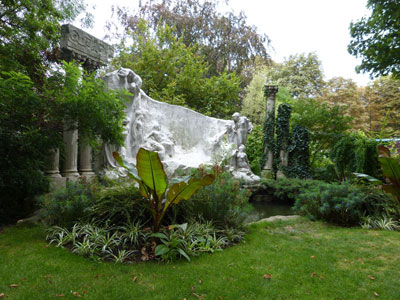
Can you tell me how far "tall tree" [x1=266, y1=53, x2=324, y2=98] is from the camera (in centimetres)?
2745

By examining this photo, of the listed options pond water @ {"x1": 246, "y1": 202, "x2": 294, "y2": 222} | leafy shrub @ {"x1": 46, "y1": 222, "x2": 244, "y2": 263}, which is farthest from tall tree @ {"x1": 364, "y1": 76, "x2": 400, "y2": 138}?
leafy shrub @ {"x1": 46, "y1": 222, "x2": 244, "y2": 263}

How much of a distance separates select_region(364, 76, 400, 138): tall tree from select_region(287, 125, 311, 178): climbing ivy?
46.6ft

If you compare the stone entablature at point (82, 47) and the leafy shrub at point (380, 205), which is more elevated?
the stone entablature at point (82, 47)

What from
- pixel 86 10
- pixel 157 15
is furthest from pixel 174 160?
pixel 157 15

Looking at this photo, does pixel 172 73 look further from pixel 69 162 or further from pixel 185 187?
pixel 185 187

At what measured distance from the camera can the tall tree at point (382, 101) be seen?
75.8 ft

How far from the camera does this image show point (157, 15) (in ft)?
68.5

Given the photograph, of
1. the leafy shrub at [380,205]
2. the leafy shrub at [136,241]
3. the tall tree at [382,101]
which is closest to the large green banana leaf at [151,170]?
the leafy shrub at [136,241]

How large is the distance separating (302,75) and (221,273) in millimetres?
27944

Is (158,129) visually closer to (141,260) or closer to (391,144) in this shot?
(141,260)

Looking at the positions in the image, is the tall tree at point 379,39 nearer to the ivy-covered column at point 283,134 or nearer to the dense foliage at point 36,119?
the ivy-covered column at point 283,134

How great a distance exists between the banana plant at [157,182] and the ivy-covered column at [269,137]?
1063 cm

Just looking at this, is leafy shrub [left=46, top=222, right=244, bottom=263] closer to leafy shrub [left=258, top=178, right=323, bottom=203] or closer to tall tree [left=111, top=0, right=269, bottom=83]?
leafy shrub [left=258, top=178, right=323, bottom=203]

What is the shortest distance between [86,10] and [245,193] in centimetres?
1213
